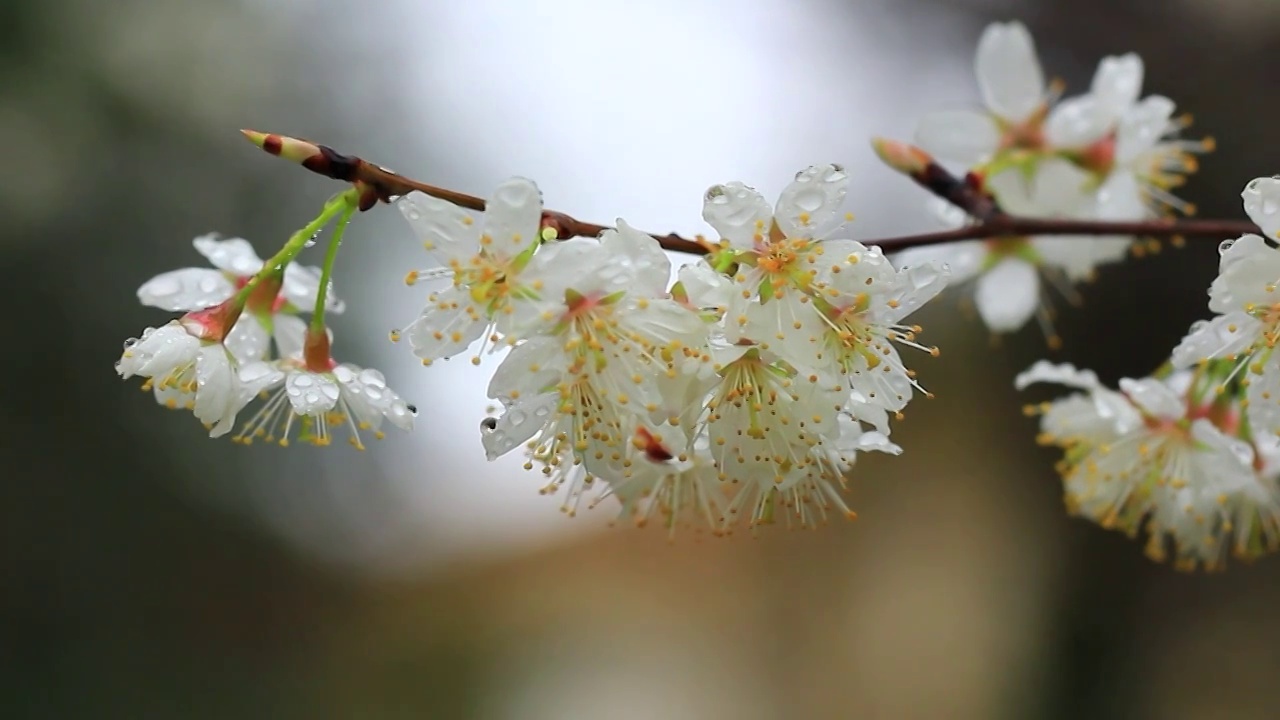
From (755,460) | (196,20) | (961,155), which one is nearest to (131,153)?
(196,20)

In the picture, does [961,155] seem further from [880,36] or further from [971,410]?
[971,410]

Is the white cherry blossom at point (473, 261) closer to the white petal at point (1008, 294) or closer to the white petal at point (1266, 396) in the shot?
the white petal at point (1266, 396)

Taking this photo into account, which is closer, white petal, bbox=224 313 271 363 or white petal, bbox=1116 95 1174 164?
white petal, bbox=224 313 271 363

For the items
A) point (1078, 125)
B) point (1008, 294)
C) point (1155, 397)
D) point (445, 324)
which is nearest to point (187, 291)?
point (445, 324)

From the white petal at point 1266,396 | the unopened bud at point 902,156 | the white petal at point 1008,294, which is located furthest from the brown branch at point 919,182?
the white petal at point 1008,294

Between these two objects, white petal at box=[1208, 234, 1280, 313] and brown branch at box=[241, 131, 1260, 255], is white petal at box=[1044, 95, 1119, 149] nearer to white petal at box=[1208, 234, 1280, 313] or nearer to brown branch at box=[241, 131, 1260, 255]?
brown branch at box=[241, 131, 1260, 255]

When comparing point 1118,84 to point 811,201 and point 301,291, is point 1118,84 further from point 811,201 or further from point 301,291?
point 301,291

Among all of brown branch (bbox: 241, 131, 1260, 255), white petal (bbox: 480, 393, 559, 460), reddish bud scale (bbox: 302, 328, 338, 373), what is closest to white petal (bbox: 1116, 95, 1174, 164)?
brown branch (bbox: 241, 131, 1260, 255)
